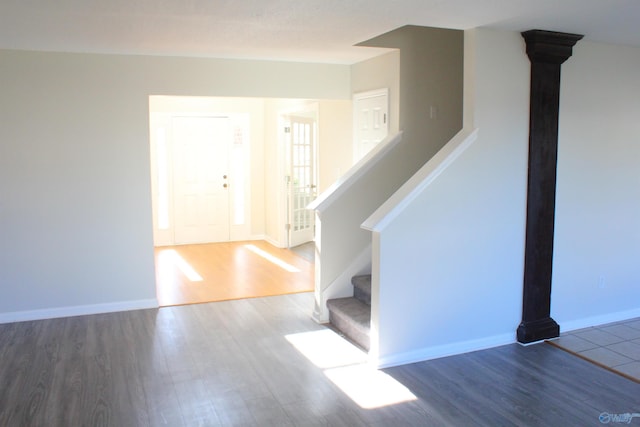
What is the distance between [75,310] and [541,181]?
4061 mm

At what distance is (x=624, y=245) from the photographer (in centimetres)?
461

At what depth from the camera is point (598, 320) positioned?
456 cm

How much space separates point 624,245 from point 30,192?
5.03 m

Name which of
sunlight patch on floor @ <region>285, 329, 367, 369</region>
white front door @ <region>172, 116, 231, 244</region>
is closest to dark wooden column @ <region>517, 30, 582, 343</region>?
sunlight patch on floor @ <region>285, 329, 367, 369</region>

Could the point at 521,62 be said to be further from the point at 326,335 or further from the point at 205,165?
the point at 205,165

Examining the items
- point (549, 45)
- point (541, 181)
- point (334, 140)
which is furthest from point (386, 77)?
point (541, 181)

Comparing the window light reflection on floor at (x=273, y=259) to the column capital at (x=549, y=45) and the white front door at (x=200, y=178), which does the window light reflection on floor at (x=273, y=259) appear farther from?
the column capital at (x=549, y=45)

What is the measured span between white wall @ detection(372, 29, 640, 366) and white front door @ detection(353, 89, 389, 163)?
4.89 ft

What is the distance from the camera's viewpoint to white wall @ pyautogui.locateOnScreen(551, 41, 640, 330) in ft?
13.9

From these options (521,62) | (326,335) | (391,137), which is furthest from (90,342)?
(521,62)

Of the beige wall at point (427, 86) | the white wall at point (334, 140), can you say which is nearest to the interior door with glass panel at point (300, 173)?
the white wall at point (334, 140)

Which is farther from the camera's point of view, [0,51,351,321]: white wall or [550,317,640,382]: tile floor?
[0,51,351,321]: white wall

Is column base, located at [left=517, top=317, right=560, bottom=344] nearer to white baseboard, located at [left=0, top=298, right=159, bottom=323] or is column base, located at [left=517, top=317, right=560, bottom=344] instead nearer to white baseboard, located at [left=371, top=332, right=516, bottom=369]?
white baseboard, located at [left=371, top=332, right=516, bottom=369]

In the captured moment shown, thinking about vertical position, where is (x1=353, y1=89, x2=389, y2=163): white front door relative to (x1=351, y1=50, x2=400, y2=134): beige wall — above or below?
below
